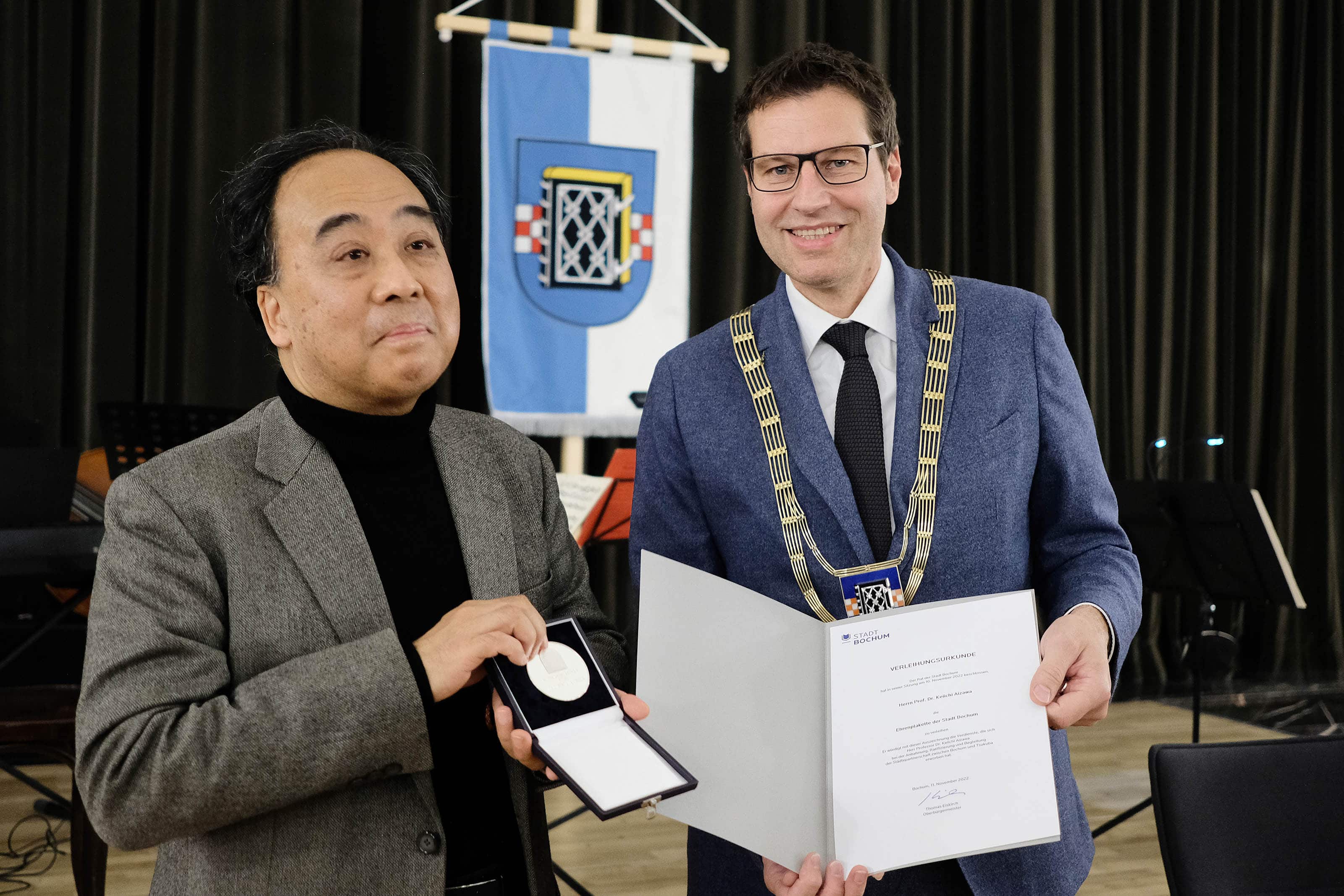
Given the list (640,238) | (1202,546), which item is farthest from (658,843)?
(640,238)

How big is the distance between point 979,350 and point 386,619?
91 cm

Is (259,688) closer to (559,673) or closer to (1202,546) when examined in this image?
(559,673)

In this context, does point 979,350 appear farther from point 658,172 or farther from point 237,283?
point 658,172

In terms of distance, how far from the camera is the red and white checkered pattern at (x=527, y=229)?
4.38 m

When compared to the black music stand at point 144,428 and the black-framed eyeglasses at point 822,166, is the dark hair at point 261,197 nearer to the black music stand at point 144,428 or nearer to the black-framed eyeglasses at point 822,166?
the black-framed eyeglasses at point 822,166

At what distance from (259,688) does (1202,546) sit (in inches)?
131

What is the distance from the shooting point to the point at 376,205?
1292 mm

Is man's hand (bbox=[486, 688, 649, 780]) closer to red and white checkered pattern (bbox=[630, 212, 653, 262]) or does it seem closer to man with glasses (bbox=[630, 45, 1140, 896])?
man with glasses (bbox=[630, 45, 1140, 896])

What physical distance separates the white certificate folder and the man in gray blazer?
0.10 meters

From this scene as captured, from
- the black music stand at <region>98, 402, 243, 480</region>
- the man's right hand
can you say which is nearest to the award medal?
the man's right hand

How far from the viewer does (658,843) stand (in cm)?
360

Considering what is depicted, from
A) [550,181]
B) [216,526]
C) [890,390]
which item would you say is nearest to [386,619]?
Answer: [216,526]

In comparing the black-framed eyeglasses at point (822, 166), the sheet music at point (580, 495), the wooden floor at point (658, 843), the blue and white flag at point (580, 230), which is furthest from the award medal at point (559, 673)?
the blue and white flag at point (580, 230)

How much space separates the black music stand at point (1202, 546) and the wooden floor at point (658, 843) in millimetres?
140
